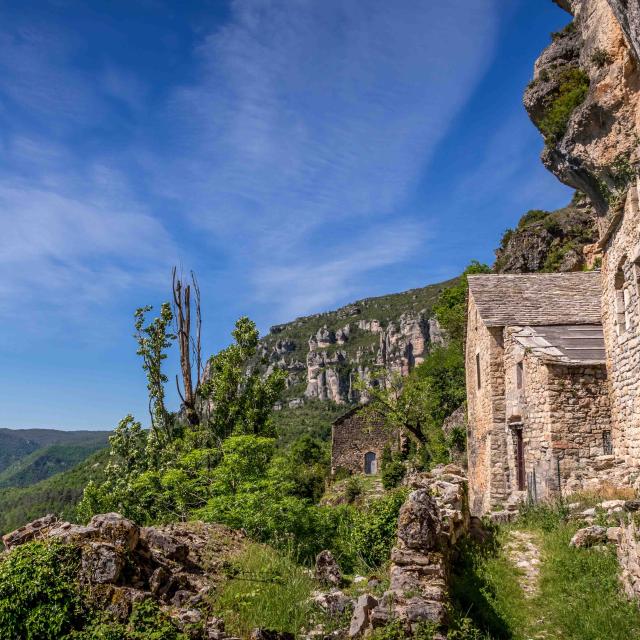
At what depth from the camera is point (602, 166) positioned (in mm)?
22250

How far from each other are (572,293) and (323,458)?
3679cm

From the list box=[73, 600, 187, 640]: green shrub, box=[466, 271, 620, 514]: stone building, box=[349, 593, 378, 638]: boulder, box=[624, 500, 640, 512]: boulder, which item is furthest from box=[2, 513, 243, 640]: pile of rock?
box=[466, 271, 620, 514]: stone building

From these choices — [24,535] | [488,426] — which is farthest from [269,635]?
[488,426]

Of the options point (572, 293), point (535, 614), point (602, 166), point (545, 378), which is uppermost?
point (602, 166)

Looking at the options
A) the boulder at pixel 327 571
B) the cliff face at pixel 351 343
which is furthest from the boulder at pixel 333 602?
the cliff face at pixel 351 343

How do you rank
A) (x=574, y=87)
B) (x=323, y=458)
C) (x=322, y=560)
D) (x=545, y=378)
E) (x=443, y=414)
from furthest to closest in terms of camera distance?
1. (x=323, y=458)
2. (x=443, y=414)
3. (x=574, y=87)
4. (x=545, y=378)
5. (x=322, y=560)

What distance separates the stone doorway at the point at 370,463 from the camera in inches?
1896

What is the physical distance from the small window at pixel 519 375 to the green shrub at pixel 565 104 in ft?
43.1

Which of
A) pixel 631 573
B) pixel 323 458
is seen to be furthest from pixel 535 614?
pixel 323 458

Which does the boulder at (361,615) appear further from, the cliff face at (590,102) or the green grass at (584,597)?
the cliff face at (590,102)

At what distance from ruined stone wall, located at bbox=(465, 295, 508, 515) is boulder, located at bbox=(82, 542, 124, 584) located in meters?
13.2

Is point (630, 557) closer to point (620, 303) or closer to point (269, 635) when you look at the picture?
point (269, 635)

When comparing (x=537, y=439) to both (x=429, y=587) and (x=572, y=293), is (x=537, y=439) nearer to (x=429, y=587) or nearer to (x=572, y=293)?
(x=572, y=293)

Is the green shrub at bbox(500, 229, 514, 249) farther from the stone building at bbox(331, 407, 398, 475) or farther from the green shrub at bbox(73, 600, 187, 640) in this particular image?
the green shrub at bbox(73, 600, 187, 640)
